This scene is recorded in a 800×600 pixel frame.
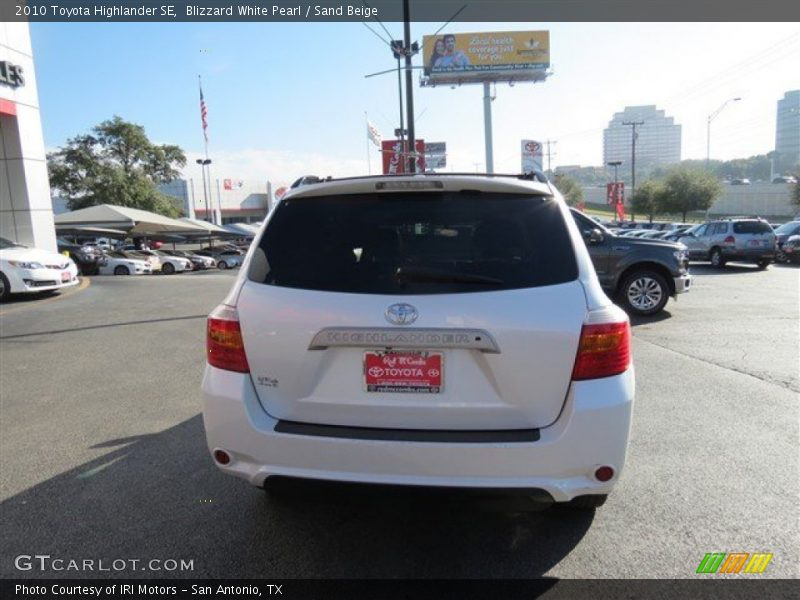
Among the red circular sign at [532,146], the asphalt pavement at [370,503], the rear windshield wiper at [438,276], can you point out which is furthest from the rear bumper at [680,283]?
the red circular sign at [532,146]

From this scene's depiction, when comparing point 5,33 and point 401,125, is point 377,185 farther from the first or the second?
point 401,125

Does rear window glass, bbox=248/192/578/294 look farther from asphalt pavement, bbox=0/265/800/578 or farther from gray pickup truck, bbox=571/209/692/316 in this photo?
gray pickup truck, bbox=571/209/692/316

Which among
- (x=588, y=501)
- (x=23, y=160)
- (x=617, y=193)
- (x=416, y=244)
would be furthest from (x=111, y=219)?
(x=617, y=193)

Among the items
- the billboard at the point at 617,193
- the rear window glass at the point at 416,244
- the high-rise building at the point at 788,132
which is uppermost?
the high-rise building at the point at 788,132

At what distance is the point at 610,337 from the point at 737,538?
141cm

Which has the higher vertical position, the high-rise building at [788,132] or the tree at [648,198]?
the high-rise building at [788,132]

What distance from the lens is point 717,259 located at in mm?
20578

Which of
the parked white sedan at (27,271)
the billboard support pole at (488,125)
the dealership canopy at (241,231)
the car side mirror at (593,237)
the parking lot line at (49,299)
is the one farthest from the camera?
the billboard support pole at (488,125)

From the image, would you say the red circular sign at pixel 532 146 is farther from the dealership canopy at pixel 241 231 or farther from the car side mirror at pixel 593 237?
the car side mirror at pixel 593 237

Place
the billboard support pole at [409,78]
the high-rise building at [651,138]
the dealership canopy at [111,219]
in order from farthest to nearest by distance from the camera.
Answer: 1. the high-rise building at [651,138]
2. the dealership canopy at [111,219]
3. the billboard support pole at [409,78]

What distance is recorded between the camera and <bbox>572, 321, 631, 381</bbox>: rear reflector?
2.48m

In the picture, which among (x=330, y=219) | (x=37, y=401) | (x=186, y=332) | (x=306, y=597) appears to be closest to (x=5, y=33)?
(x=186, y=332)

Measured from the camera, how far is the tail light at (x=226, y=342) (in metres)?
2.70

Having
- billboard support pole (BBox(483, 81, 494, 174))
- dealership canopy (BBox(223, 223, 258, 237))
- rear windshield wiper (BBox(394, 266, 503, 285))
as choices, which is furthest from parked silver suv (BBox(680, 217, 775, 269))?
billboard support pole (BBox(483, 81, 494, 174))
